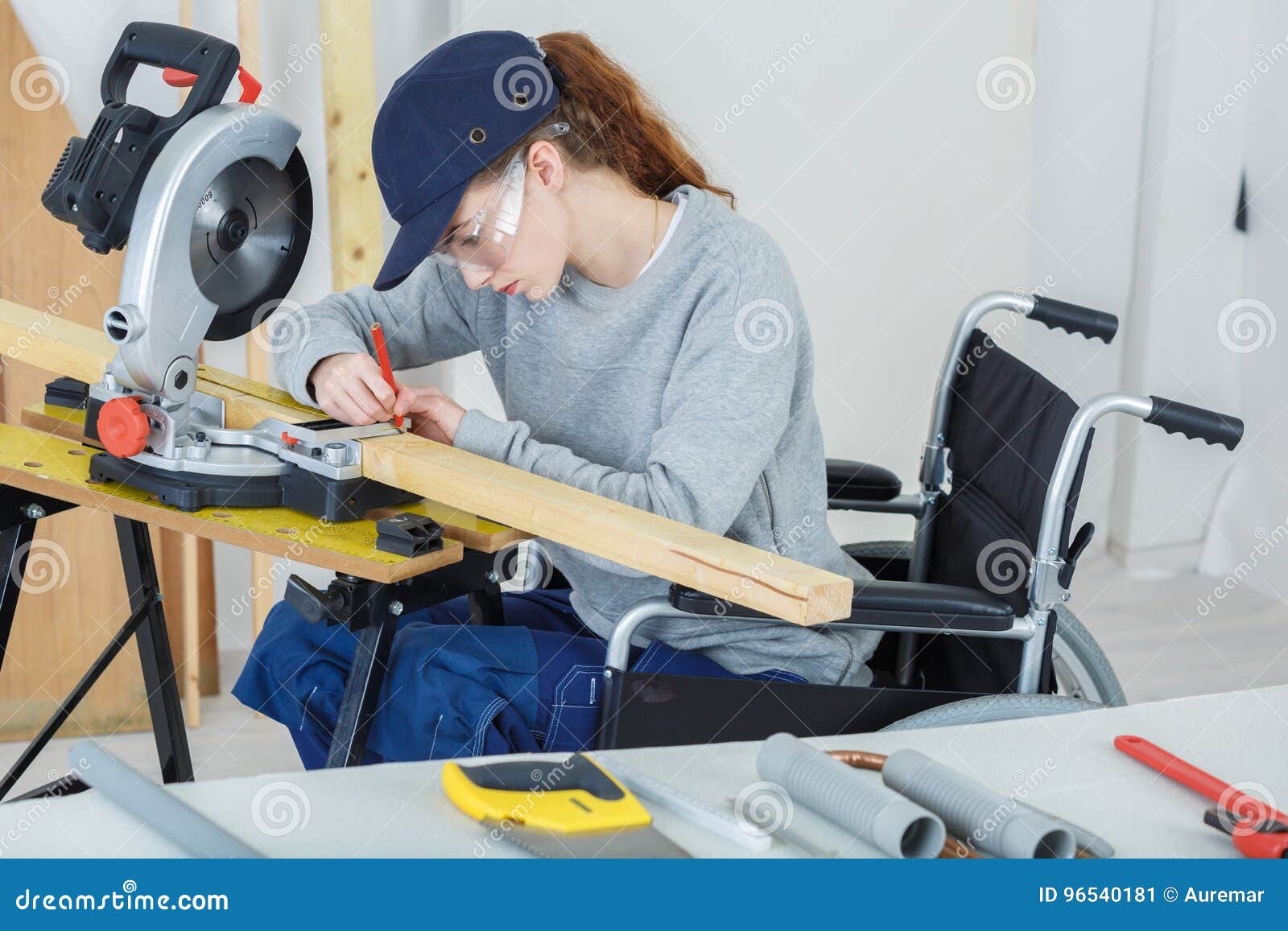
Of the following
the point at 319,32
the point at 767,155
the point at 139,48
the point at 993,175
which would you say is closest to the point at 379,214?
the point at 319,32

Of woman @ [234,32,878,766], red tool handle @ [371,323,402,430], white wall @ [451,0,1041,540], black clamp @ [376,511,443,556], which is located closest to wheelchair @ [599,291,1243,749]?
woman @ [234,32,878,766]

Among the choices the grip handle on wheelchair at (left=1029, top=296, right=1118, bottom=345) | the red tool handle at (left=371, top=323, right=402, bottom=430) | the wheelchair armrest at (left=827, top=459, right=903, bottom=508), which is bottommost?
the wheelchair armrest at (left=827, top=459, right=903, bottom=508)

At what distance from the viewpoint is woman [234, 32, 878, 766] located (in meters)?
1.38

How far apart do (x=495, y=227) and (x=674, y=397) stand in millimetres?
275

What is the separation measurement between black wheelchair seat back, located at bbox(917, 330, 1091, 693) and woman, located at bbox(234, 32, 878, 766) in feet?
0.46

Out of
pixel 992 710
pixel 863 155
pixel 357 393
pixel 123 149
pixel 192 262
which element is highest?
pixel 863 155

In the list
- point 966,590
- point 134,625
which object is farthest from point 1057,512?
point 134,625

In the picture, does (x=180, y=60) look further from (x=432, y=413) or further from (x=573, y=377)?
(x=573, y=377)

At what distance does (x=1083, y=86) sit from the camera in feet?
10.9

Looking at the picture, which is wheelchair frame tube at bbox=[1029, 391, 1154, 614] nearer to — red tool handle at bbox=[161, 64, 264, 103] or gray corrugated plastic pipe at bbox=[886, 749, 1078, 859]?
gray corrugated plastic pipe at bbox=[886, 749, 1078, 859]

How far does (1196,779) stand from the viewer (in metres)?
0.95

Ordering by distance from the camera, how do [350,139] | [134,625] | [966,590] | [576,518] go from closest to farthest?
[576,518] → [966,590] → [134,625] → [350,139]
